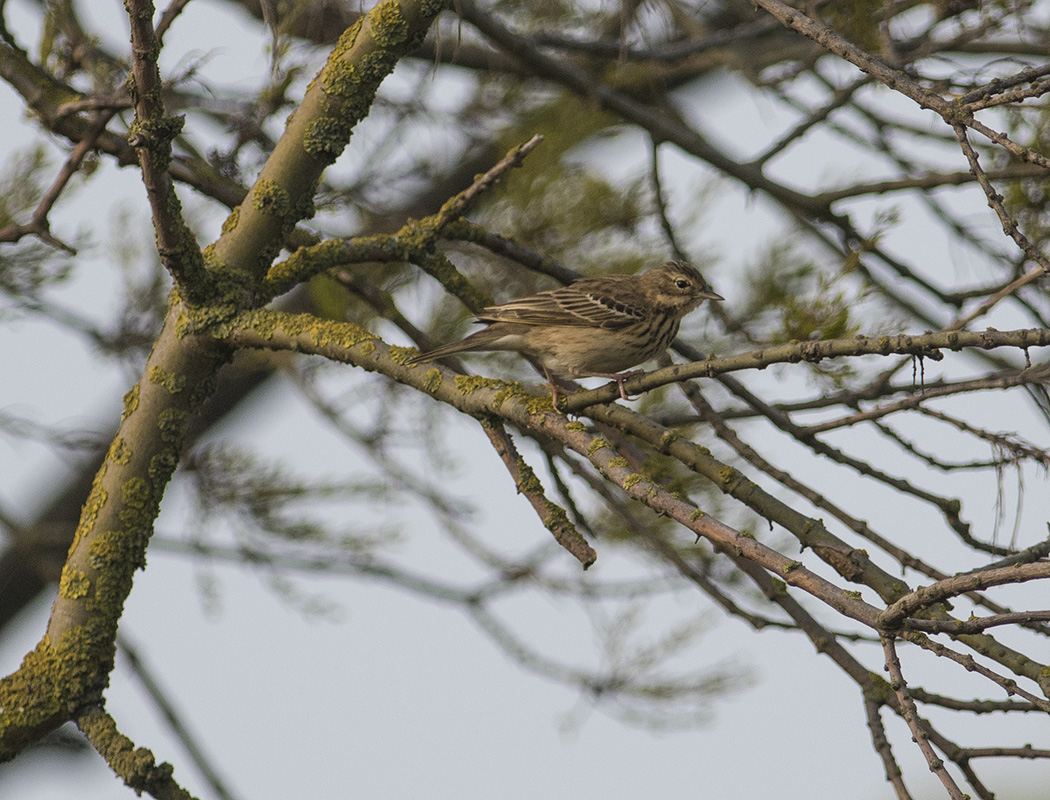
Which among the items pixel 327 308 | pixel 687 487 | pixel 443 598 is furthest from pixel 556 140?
pixel 443 598

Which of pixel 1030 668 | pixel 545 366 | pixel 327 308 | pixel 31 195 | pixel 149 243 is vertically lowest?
pixel 1030 668

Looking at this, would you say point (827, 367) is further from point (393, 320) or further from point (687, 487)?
point (393, 320)

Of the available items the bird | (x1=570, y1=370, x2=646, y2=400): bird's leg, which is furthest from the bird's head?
(x1=570, y1=370, x2=646, y2=400): bird's leg

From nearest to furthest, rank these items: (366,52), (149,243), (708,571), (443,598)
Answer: (366,52), (708,571), (443,598), (149,243)

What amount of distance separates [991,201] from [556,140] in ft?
14.4

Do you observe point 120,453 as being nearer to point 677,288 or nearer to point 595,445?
point 595,445

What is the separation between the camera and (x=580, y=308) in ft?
17.5

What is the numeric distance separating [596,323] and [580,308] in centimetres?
11

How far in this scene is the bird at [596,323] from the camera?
16.9ft

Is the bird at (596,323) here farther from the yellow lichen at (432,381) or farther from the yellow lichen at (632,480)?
the yellow lichen at (632,480)

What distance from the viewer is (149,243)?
7188mm

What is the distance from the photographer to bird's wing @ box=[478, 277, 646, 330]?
5.20 m

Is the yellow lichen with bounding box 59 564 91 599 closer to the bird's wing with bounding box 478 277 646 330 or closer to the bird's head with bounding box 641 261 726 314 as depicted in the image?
the bird's wing with bounding box 478 277 646 330

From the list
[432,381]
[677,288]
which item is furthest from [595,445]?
[677,288]
